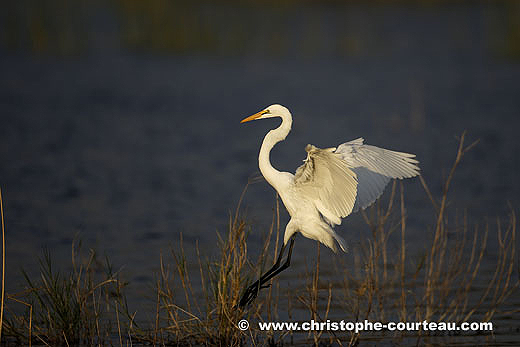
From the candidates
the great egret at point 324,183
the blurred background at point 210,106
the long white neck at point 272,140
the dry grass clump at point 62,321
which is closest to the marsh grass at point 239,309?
the dry grass clump at point 62,321

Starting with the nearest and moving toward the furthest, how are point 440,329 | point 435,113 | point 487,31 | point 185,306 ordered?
point 440,329 < point 185,306 < point 435,113 < point 487,31

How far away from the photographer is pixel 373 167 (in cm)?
503

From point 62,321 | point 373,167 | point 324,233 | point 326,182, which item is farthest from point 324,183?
point 62,321

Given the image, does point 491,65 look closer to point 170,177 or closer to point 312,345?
point 170,177

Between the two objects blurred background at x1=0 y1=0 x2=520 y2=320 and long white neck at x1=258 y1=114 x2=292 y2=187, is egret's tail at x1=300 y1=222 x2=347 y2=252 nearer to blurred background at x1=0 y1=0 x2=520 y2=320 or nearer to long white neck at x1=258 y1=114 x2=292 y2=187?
long white neck at x1=258 y1=114 x2=292 y2=187

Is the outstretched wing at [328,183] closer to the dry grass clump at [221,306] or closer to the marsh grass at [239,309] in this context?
the marsh grass at [239,309]

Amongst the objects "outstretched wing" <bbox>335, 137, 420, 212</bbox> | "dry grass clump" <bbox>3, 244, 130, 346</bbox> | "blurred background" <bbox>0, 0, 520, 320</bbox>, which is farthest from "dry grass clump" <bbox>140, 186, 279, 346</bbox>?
"outstretched wing" <bbox>335, 137, 420, 212</bbox>

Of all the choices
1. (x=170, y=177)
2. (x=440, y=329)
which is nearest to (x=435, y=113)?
(x=170, y=177)

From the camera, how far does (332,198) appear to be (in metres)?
4.79

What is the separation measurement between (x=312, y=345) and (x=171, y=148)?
6.84 metres

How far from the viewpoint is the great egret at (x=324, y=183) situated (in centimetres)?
464

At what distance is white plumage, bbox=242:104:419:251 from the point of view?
4.63 metres

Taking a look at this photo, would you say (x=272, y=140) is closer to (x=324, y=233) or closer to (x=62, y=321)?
(x=324, y=233)

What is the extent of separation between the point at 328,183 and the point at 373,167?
1.70ft
